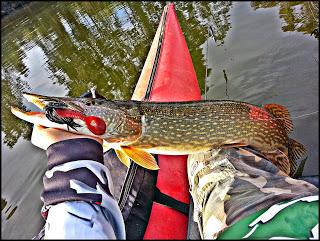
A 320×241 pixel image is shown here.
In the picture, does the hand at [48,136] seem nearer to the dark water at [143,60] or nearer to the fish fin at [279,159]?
the fish fin at [279,159]

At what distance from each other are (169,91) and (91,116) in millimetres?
938

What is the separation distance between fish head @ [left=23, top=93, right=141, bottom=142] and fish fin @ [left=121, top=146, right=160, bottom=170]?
0.07 m

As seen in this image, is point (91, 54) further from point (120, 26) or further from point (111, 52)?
point (120, 26)

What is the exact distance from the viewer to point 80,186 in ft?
4.44

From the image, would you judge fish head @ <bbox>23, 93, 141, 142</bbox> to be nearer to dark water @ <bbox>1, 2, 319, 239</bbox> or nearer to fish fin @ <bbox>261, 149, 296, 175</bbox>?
fish fin @ <bbox>261, 149, 296, 175</bbox>

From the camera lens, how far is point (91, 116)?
1874 millimetres

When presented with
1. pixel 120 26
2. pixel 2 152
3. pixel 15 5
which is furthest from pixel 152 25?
pixel 15 5

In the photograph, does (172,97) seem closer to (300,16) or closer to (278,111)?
(278,111)

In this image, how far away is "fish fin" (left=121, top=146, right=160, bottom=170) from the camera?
1.86 m

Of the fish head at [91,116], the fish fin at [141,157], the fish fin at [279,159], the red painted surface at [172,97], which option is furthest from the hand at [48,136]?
the fish fin at [279,159]

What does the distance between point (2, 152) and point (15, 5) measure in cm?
1773

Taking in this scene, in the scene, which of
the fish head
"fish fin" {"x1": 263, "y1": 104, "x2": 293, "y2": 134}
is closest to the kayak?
the fish head

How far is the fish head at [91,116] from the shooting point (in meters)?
1.71

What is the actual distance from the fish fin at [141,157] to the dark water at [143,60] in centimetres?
132
